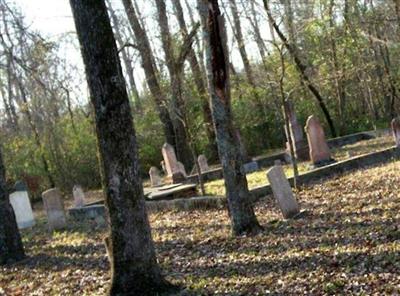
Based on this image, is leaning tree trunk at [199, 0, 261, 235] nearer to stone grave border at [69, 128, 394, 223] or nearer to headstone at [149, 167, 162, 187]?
stone grave border at [69, 128, 394, 223]

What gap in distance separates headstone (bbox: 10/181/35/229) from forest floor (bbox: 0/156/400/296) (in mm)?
3861

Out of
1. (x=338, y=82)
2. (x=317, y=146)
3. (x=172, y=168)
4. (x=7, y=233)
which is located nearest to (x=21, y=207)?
(x=172, y=168)

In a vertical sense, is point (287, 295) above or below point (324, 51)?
below

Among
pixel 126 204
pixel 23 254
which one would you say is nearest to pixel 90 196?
pixel 23 254

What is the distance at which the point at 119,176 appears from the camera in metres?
6.53

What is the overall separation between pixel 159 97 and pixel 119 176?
34.9 ft

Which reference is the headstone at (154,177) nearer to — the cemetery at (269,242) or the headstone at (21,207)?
the cemetery at (269,242)

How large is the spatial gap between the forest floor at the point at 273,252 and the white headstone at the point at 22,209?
3.86m

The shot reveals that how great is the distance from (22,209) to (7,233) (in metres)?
6.30

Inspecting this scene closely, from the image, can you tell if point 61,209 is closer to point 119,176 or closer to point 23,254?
point 23,254

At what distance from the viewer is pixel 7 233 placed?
10.9 metres

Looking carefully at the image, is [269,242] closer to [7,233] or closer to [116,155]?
[116,155]

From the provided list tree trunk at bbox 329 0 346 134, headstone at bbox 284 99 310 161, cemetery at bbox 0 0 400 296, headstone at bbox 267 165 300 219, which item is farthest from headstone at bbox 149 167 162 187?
headstone at bbox 267 165 300 219

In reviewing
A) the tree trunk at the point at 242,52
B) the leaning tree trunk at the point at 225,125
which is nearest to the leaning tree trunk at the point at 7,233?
the leaning tree trunk at the point at 225,125
